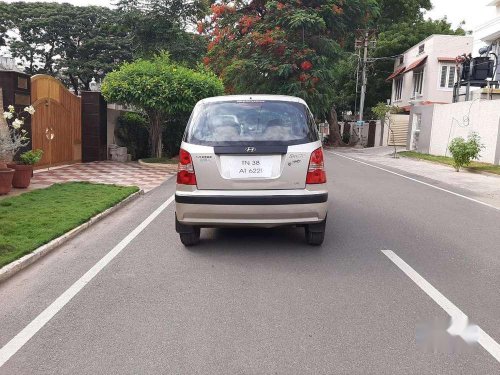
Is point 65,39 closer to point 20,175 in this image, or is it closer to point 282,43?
point 282,43

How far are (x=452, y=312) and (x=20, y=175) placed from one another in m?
9.06

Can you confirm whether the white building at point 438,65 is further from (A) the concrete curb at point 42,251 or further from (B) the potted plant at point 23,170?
(A) the concrete curb at point 42,251

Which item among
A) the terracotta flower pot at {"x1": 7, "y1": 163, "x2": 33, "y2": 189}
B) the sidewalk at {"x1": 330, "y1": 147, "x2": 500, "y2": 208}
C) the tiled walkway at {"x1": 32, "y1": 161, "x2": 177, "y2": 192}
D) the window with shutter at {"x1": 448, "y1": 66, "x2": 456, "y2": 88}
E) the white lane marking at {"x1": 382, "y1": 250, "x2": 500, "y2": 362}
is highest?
the window with shutter at {"x1": 448, "y1": 66, "x2": 456, "y2": 88}

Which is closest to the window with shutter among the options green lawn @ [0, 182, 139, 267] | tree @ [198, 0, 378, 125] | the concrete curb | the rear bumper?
tree @ [198, 0, 378, 125]

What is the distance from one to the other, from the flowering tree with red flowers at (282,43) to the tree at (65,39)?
1409 cm

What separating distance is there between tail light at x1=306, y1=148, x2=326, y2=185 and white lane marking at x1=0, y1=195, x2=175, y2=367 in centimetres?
249

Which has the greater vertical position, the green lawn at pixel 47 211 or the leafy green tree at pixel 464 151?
the leafy green tree at pixel 464 151

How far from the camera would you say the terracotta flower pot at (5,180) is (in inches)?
372

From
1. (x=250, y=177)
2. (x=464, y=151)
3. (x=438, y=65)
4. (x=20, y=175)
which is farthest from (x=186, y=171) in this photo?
(x=438, y=65)

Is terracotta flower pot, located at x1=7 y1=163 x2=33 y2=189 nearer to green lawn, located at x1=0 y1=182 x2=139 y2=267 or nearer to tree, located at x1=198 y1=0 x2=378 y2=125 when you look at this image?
green lawn, located at x1=0 y1=182 x2=139 y2=267

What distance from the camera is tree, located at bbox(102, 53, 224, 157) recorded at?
53.0 ft

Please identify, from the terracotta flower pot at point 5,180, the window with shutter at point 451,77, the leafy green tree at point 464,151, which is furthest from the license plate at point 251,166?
the window with shutter at point 451,77

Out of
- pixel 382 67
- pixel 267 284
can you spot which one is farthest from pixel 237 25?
pixel 267 284

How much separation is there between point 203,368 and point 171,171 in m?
13.3
